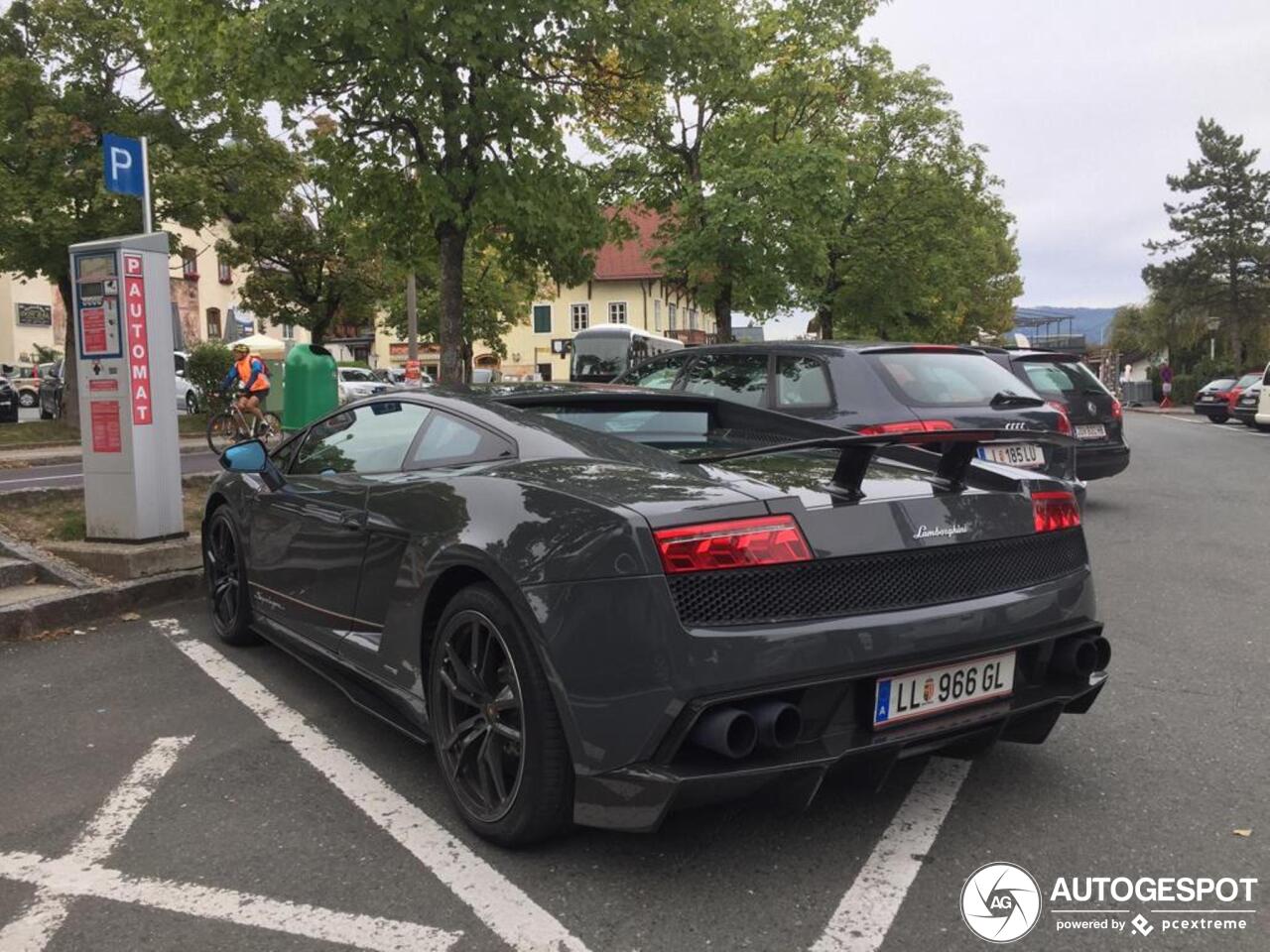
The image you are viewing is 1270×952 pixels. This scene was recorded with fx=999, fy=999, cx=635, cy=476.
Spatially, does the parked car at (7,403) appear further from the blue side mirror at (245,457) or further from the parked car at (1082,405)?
the blue side mirror at (245,457)

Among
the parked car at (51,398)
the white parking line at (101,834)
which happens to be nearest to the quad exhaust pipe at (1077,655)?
the white parking line at (101,834)

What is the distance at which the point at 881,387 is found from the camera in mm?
6277

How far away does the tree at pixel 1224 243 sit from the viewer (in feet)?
166

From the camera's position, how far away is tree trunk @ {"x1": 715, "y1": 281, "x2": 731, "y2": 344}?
59.7 ft

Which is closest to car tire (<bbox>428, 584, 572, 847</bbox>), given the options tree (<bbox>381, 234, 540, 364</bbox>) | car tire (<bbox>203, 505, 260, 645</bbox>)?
car tire (<bbox>203, 505, 260, 645</bbox>)

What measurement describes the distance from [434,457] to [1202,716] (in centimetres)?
306

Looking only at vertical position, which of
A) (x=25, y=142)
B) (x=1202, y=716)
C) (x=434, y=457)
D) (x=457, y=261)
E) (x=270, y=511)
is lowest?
(x=1202, y=716)

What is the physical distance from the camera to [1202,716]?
3.83 meters

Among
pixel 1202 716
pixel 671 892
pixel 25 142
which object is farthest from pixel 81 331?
pixel 25 142

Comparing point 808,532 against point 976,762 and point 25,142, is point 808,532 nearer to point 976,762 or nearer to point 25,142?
point 976,762

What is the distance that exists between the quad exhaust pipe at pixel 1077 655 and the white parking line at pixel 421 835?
1.60 meters

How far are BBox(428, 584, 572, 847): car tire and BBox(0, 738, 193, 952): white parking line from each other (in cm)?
100

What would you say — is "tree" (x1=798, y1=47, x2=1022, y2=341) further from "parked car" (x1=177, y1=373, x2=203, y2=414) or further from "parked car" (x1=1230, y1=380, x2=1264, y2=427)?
"parked car" (x1=177, y1=373, x2=203, y2=414)

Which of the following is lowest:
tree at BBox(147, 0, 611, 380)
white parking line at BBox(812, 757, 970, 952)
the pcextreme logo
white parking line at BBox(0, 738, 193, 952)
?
white parking line at BBox(0, 738, 193, 952)
